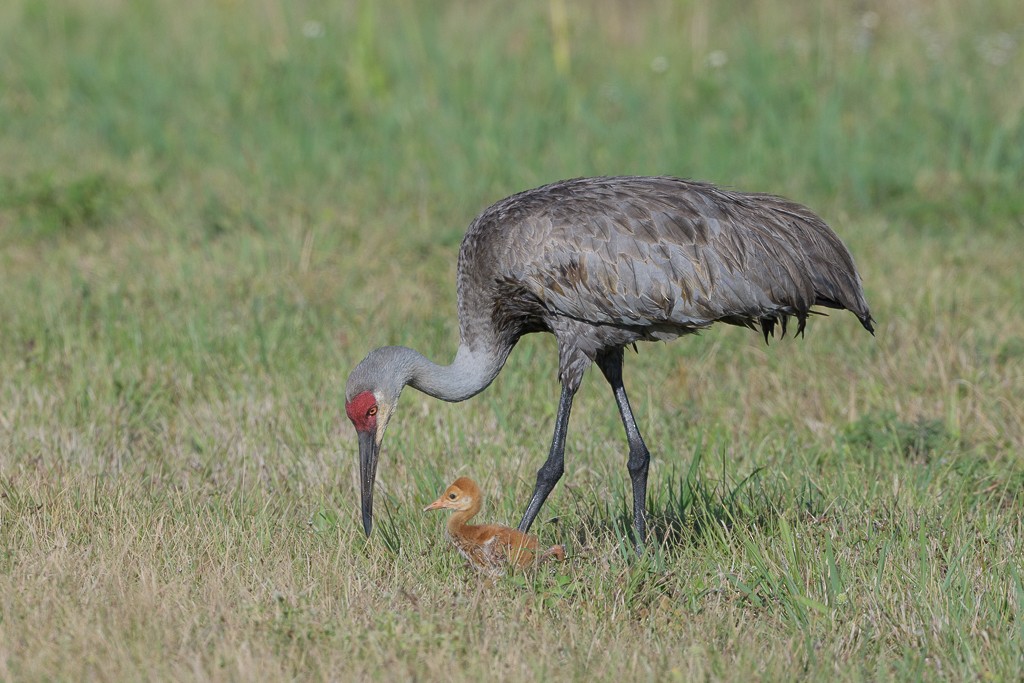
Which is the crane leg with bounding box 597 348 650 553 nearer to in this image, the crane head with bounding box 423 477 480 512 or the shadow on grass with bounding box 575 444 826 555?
the shadow on grass with bounding box 575 444 826 555

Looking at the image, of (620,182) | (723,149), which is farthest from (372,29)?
(620,182)

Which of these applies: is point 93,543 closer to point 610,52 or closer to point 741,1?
point 610,52

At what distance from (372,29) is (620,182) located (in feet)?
20.4

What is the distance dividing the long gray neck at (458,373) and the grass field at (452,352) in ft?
1.50

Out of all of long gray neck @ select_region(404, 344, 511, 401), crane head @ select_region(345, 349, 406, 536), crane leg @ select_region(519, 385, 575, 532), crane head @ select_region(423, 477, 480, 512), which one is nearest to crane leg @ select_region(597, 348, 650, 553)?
crane leg @ select_region(519, 385, 575, 532)

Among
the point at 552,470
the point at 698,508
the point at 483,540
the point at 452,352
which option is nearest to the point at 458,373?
the point at 552,470

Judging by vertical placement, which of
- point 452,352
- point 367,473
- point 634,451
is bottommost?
point 452,352

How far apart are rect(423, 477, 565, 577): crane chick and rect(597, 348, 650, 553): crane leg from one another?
0.52 m

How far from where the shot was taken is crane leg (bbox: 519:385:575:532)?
16.9 ft

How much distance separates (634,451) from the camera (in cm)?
528

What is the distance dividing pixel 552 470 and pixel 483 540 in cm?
64

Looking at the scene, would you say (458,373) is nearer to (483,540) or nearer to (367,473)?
(367,473)

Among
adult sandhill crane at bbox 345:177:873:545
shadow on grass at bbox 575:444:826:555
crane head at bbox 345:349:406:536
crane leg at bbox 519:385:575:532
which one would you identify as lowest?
shadow on grass at bbox 575:444:826:555

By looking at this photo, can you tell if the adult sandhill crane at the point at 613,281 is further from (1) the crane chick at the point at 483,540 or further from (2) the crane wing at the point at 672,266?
(1) the crane chick at the point at 483,540
